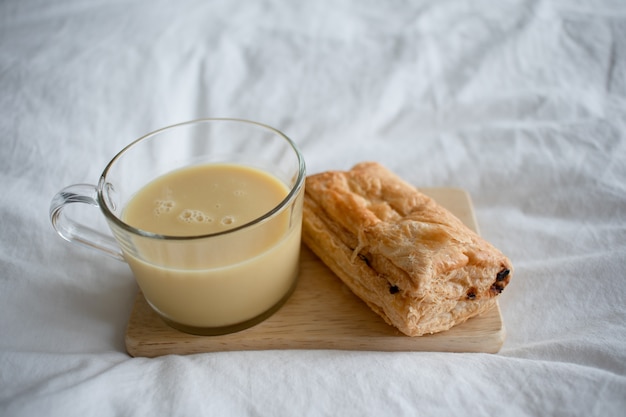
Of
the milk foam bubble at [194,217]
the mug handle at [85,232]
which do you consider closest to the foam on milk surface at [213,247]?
the milk foam bubble at [194,217]

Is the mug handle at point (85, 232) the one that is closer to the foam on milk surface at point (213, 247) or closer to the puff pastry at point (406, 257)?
the foam on milk surface at point (213, 247)

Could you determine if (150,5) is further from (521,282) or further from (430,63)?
(521,282)

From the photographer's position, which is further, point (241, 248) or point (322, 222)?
point (322, 222)

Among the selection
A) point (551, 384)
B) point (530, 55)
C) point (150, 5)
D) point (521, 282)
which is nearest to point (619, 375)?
point (551, 384)

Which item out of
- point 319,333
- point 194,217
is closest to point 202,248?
point 194,217

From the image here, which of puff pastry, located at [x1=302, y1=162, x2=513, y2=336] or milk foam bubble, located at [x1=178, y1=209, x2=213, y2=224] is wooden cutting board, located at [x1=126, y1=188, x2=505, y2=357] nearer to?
puff pastry, located at [x1=302, y1=162, x2=513, y2=336]

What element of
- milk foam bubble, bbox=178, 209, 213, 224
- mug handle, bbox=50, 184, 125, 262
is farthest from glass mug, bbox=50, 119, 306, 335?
milk foam bubble, bbox=178, 209, 213, 224
